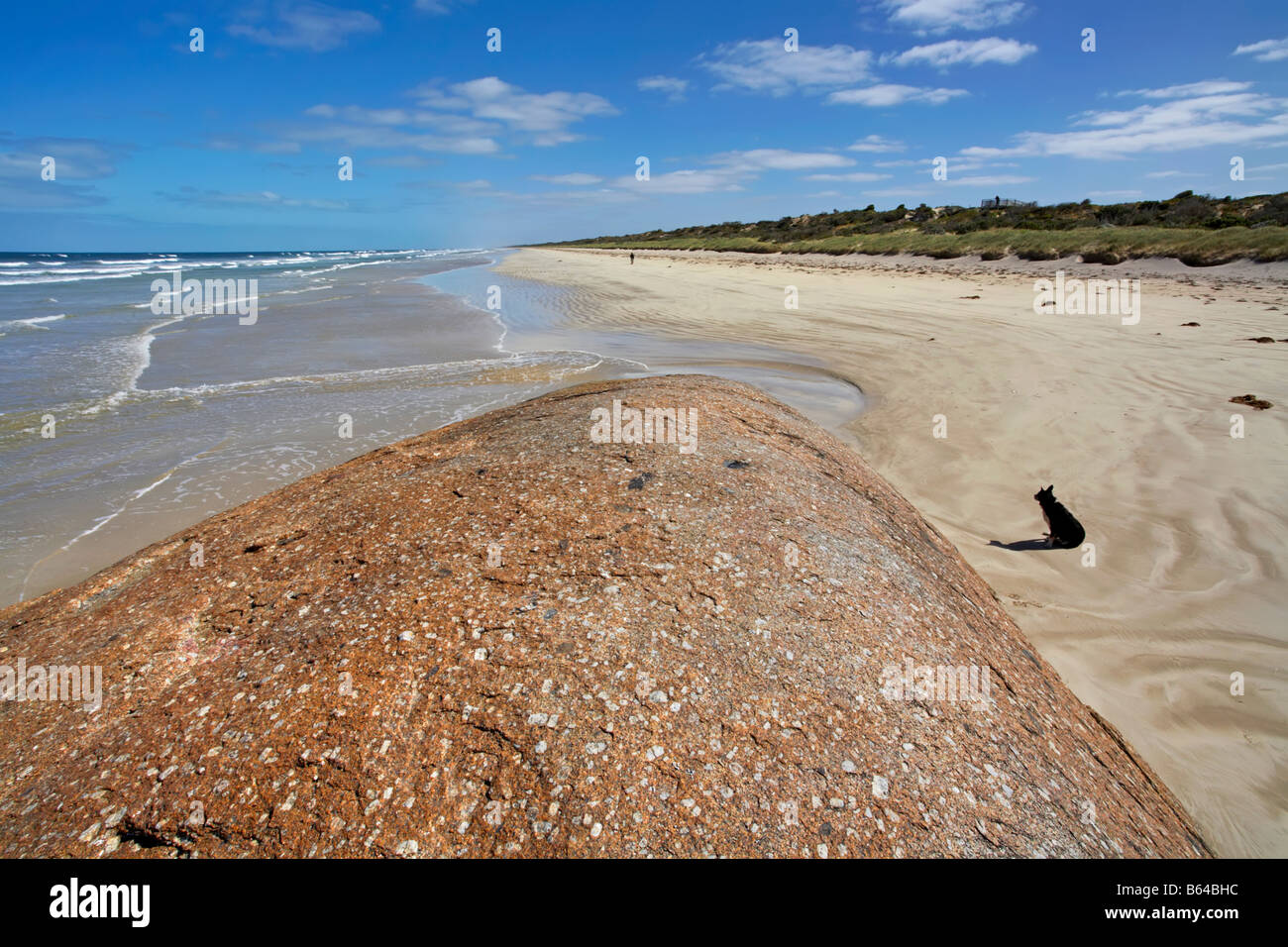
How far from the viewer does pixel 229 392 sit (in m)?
10.6

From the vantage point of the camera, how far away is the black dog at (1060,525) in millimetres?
5066

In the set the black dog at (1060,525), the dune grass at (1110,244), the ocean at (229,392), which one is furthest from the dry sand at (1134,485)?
the dune grass at (1110,244)

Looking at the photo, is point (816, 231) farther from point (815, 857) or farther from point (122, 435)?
point (815, 857)

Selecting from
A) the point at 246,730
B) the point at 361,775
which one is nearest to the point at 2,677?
the point at 246,730

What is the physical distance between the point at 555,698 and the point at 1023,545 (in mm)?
4731

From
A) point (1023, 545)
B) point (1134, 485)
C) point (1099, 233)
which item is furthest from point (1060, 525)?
point (1099, 233)

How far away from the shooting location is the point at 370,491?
359 cm

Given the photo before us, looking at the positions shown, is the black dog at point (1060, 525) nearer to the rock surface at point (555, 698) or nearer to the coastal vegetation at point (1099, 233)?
the rock surface at point (555, 698)

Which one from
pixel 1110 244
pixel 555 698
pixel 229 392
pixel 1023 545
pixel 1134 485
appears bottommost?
pixel 1023 545

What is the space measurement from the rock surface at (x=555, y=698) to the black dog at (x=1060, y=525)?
6.82 ft

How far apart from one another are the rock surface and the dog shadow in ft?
6.29

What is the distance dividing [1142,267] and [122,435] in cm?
2583

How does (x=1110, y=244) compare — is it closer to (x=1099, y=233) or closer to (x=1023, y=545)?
(x=1099, y=233)

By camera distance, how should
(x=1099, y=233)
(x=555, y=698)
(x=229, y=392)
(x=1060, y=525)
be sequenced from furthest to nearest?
(x=1099, y=233), (x=229, y=392), (x=1060, y=525), (x=555, y=698)
